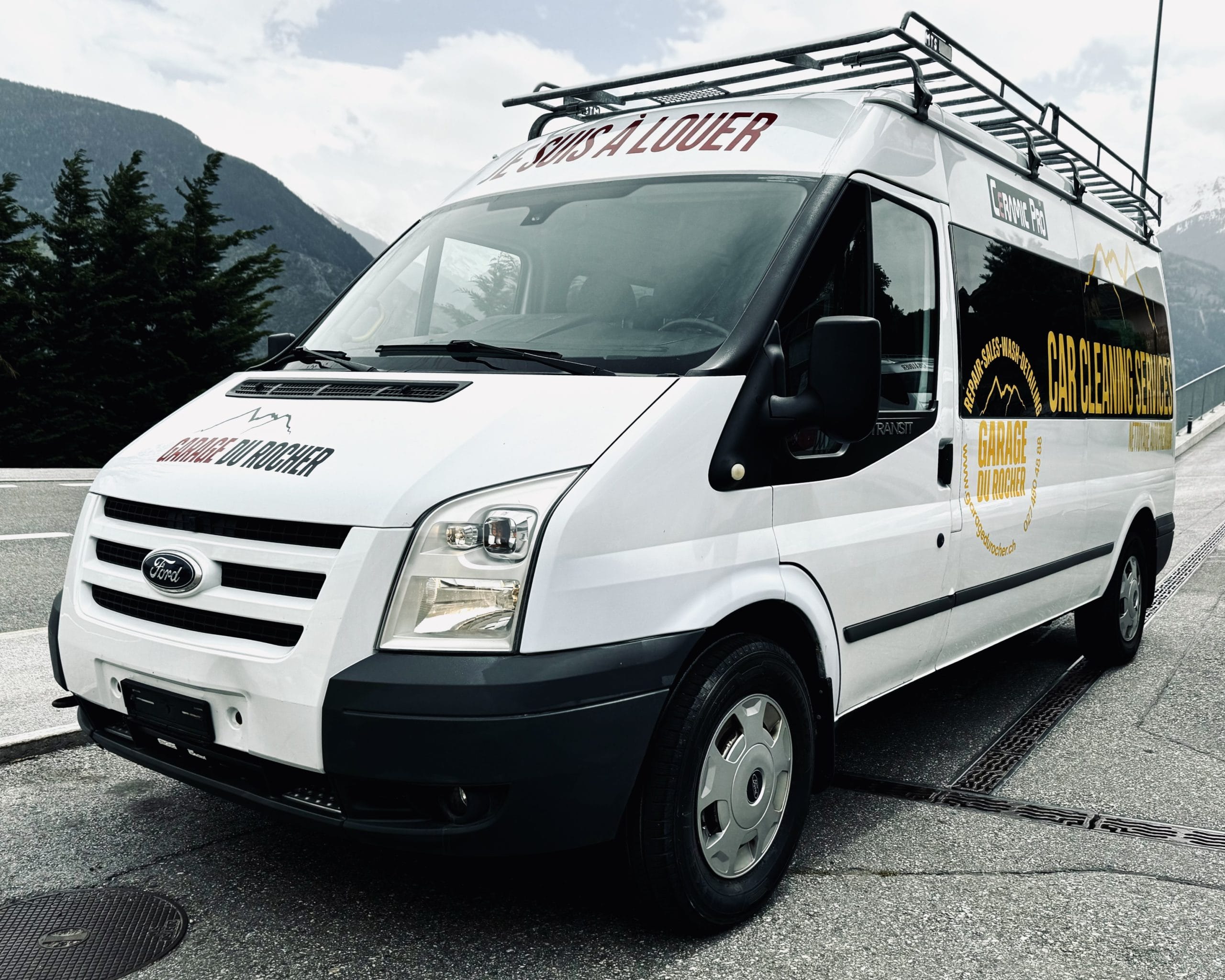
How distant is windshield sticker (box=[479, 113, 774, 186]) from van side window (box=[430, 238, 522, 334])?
431 mm

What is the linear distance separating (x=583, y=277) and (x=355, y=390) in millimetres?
825

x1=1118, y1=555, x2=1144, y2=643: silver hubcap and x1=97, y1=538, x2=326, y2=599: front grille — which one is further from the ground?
x1=97, y1=538, x2=326, y2=599: front grille

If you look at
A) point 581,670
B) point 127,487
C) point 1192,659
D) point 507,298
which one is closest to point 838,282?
point 507,298

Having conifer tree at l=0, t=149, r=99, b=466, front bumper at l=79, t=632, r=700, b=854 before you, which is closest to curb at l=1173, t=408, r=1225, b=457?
front bumper at l=79, t=632, r=700, b=854

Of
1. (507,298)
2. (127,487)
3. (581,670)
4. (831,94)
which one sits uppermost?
(831,94)

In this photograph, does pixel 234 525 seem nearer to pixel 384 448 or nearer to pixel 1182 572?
pixel 384 448

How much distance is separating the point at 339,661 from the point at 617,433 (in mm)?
852

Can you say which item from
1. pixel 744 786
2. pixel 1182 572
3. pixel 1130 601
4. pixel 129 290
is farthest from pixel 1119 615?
pixel 129 290

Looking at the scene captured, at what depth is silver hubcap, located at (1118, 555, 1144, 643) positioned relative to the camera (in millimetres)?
6449

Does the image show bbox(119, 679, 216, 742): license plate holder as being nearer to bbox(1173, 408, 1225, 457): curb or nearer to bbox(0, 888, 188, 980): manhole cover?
bbox(0, 888, 188, 980): manhole cover

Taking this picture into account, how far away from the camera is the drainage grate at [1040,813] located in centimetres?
392

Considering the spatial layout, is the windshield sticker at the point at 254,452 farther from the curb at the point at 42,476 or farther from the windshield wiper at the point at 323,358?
the curb at the point at 42,476

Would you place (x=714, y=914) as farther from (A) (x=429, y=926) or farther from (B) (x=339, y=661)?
(B) (x=339, y=661)

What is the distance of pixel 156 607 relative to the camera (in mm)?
3004
